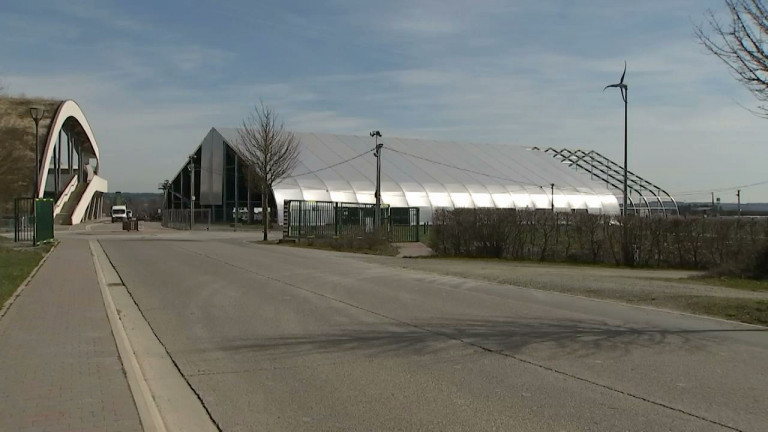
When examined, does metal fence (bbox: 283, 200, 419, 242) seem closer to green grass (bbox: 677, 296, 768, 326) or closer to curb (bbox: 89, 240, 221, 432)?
green grass (bbox: 677, 296, 768, 326)

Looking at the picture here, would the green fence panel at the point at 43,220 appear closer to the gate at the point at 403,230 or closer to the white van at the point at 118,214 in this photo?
the gate at the point at 403,230

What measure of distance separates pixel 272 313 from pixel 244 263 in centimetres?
1102

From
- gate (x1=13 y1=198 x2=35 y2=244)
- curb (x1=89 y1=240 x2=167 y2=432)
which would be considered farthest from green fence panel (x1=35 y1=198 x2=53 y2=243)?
curb (x1=89 y1=240 x2=167 y2=432)

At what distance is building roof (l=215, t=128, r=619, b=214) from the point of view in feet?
223

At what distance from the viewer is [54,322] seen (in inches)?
408

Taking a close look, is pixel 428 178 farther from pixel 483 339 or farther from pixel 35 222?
pixel 483 339

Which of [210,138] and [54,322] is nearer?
[54,322]

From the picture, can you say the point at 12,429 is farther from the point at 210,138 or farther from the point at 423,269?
the point at 210,138

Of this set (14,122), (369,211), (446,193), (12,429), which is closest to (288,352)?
(12,429)

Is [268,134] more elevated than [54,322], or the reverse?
[268,134]

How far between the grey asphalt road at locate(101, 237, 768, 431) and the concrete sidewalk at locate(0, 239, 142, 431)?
84 cm

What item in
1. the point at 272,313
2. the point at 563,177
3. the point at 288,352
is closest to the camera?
the point at 288,352

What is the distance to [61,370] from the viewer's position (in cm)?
724

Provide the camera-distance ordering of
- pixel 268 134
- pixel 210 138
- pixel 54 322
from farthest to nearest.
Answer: pixel 210 138 < pixel 268 134 < pixel 54 322
